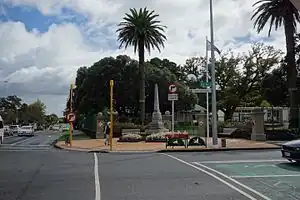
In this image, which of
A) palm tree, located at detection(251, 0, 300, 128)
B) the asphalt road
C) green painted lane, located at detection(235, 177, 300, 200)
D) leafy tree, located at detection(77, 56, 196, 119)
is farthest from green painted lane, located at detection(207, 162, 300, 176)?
leafy tree, located at detection(77, 56, 196, 119)

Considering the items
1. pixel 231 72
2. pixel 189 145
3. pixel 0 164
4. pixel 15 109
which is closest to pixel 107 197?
pixel 0 164

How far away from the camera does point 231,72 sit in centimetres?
6300

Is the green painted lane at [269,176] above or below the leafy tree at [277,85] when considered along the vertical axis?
below

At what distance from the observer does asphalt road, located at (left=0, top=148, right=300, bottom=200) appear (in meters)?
9.84

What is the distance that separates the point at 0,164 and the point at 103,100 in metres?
42.0

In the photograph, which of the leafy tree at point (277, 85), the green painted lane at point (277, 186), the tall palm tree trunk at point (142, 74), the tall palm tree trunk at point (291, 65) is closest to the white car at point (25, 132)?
the tall palm tree trunk at point (142, 74)

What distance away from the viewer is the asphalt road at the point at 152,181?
984 centimetres

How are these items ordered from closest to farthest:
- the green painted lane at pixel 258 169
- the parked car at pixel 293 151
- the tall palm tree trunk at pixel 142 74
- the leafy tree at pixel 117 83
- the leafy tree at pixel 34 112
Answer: the green painted lane at pixel 258 169
the parked car at pixel 293 151
the tall palm tree trunk at pixel 142 74
the leafy tree at pixel 117 83
the leafy tree at pixel 34 112

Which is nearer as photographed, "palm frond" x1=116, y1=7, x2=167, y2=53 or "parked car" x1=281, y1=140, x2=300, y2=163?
"parked car" x1=281, y1=140, x2=300, y2=163

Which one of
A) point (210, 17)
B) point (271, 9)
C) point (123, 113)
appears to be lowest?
point (123, 113)

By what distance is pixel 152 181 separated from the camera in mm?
11938

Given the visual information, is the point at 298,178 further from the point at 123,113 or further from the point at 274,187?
the point at 123,113

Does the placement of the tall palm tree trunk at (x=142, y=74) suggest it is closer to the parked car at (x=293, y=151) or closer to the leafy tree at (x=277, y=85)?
the leafy tree at (x=277, y=85)

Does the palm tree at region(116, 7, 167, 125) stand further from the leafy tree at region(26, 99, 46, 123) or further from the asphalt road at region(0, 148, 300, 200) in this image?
the leafy tree at region(26, 99, 46, 123)
